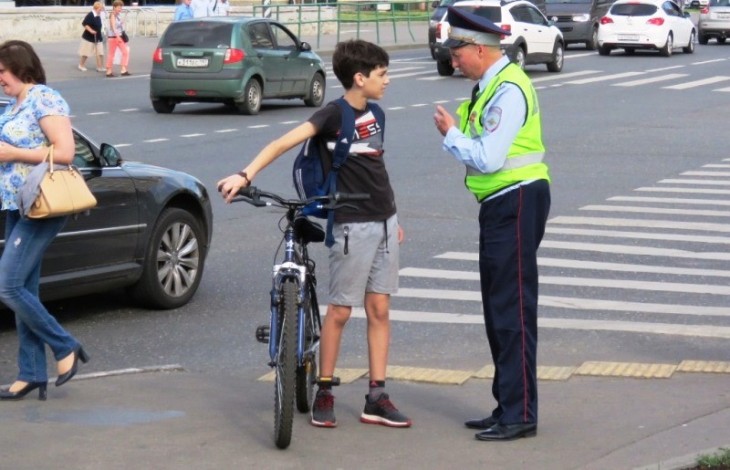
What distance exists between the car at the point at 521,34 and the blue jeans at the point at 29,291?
26.7 m

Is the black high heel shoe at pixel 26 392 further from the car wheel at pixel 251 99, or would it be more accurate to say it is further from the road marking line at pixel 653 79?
the road marking line at pixel 653 79

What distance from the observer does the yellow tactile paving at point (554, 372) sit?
298 inches

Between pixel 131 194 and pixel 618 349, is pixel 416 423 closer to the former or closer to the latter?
pixel 618 349

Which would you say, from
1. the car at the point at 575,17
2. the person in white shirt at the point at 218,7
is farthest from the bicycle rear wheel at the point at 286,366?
the car at the point at 575,17

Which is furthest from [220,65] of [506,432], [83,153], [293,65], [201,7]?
[506,432]

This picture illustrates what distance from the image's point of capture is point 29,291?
7.05 m

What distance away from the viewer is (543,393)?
7.21 m

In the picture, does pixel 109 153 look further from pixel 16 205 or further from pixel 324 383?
pixel 324 383

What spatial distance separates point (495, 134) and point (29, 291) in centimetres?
241

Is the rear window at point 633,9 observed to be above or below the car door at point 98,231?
below

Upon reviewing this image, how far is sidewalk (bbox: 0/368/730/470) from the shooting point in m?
5.89

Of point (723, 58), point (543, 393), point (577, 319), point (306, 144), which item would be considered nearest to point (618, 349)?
point (577, 319)

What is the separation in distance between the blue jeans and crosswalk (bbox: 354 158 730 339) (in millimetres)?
2930

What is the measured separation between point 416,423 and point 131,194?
132 inches
